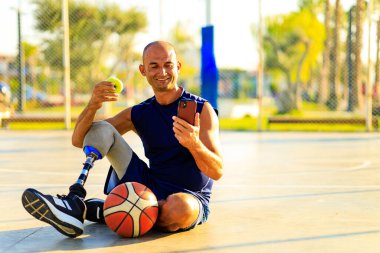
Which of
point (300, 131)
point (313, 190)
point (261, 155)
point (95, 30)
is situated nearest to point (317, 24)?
point (95, 30)

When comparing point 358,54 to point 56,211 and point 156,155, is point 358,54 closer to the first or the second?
point 156,155

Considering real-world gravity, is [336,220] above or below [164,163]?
below

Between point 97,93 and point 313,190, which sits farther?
Result: point 313,190

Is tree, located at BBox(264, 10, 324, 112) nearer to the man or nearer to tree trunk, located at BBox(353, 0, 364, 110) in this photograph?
tree trunk, located at BBox(353, 0, 364, 110)

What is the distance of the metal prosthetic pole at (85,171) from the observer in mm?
4793

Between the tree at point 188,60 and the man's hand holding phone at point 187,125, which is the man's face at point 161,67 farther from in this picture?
the tree at point 188,60

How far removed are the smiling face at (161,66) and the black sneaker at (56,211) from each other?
3.32 ft

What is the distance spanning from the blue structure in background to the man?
1082 cm

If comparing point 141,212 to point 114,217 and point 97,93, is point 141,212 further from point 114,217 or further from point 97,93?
point 97,93

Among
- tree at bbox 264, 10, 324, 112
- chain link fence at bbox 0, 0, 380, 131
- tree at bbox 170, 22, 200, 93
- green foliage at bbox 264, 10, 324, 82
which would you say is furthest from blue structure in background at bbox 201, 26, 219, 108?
green foliage at bbox 264, 10, 324, 82

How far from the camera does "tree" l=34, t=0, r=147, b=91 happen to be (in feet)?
90.3

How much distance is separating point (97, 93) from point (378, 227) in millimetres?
2251

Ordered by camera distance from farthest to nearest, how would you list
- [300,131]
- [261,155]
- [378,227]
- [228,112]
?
1. [228,112]
2. [300,131]
3. [261,155]
4. [378,227]

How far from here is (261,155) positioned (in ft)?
34.9
